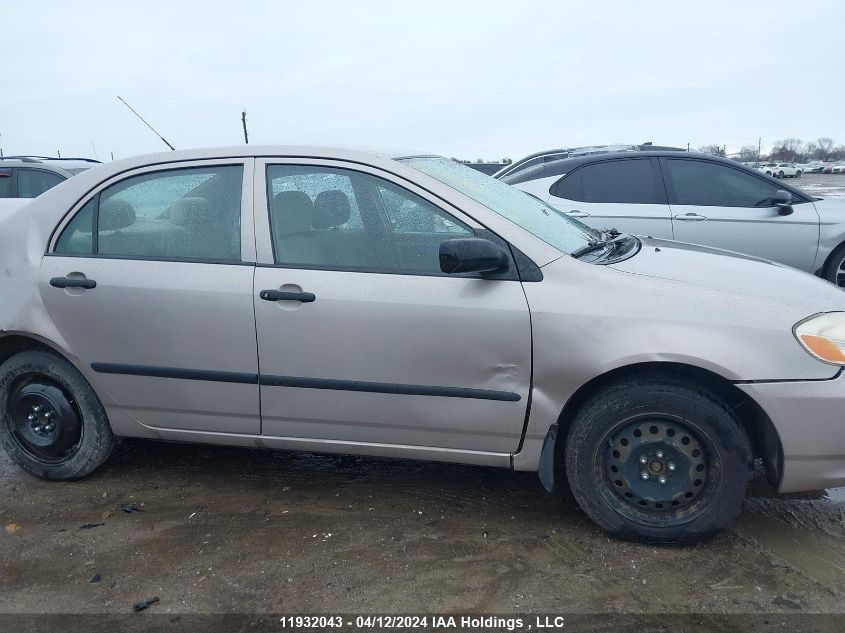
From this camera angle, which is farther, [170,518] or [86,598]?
[170,518]

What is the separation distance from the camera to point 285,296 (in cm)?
304

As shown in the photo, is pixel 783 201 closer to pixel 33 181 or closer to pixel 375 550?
pixel 375 550

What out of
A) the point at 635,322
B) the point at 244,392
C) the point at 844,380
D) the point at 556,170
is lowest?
the point at 244,392

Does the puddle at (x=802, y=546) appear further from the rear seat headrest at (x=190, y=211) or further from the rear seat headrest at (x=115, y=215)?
the rear seat headrest at (x=115, y=215)

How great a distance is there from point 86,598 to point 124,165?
202 centimetres

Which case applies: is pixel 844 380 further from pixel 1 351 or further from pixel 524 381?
pixel 1 351

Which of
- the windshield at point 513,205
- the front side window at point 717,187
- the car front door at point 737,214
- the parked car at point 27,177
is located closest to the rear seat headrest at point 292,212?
the windshield at point 513,205

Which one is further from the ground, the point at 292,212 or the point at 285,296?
the point at 292,212

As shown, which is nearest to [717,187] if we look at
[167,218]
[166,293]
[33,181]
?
[167,218]

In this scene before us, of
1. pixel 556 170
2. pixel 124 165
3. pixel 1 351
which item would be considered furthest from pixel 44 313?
pixel 556 170

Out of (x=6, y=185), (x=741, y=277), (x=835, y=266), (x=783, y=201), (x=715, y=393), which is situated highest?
(x=6, y=185)

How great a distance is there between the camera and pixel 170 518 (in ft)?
10.7

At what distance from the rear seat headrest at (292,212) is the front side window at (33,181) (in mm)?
6637

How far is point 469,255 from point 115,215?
185 cm
